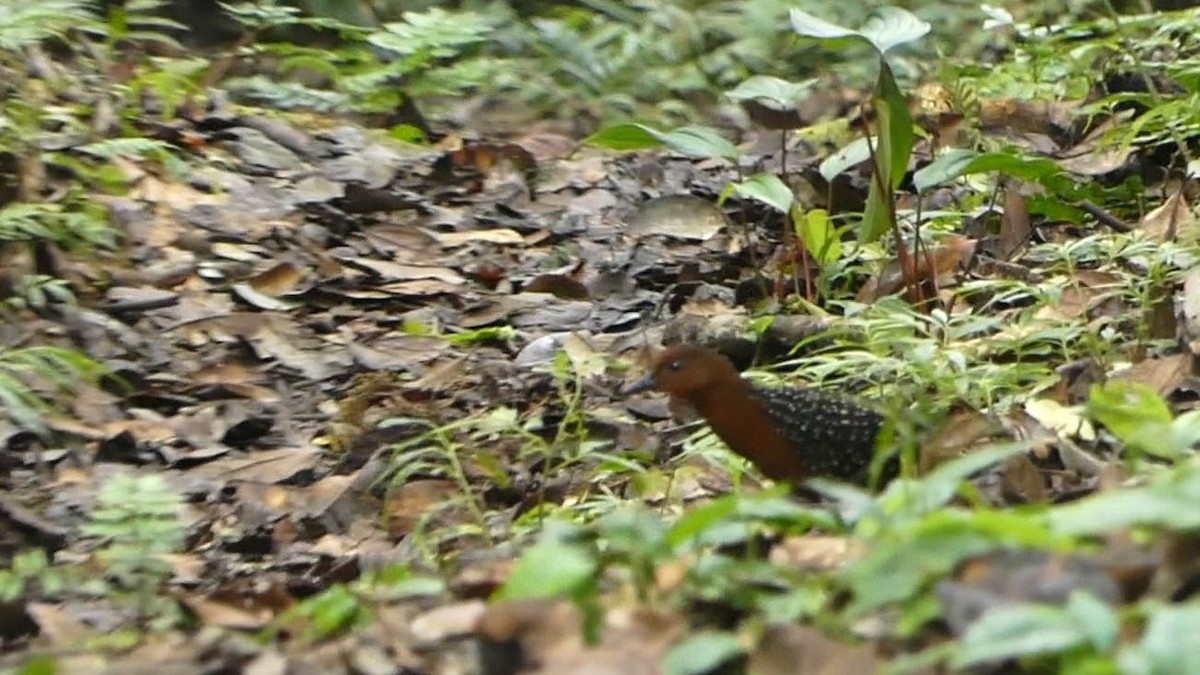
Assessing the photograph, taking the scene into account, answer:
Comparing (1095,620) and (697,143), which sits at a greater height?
(1095,620)

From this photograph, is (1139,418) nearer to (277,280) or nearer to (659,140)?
(659,140)

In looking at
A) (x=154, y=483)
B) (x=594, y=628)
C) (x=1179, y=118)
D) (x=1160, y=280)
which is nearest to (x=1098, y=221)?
(x=1179, y=118)

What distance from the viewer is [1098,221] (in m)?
3.61

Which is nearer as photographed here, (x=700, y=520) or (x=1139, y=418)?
(x=700, y=520)

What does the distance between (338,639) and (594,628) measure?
293 mm

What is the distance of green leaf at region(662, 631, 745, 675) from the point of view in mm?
1299

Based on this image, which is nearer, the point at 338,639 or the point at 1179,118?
the point at 338,639

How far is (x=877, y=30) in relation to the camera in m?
3.04

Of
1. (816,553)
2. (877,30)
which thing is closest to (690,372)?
(816,553)

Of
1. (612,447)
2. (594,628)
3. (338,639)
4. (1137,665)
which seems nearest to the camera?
(1137,665)

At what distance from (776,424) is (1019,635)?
0.95 metres

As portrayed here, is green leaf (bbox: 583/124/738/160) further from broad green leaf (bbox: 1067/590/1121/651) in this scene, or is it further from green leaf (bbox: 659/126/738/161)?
broad green leaf (bbox: 1067/590/1121/651)

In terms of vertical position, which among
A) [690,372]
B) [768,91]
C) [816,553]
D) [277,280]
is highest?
[816,553]

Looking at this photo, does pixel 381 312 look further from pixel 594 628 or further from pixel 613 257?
pixel 594 628
